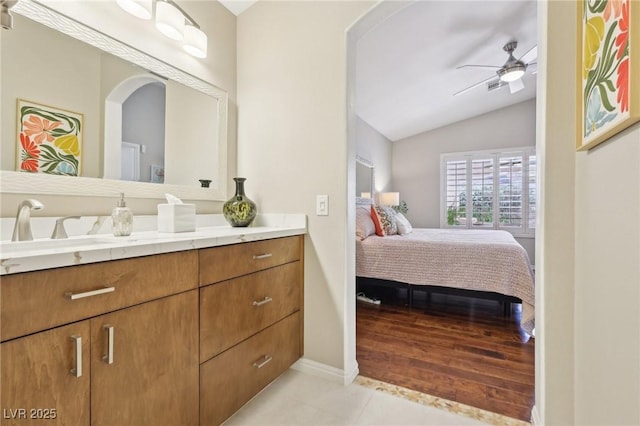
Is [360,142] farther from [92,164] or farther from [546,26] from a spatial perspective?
[92,164]

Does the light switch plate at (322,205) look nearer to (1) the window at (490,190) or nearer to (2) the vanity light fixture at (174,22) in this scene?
(2) the vanity light fixture at (174,22)

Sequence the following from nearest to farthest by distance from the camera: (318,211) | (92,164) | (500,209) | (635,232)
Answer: (635,232), (92,164), (318,211), (500,209)

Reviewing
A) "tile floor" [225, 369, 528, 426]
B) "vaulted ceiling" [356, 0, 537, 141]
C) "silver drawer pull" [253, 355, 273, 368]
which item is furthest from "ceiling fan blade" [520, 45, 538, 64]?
"silver drawer pull" [253, 355, 273, 368]

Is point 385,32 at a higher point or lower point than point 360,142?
higher

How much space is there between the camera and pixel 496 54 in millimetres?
3600

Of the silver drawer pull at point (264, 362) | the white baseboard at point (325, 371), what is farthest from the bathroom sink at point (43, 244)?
the white baseboard at point (325, 371)

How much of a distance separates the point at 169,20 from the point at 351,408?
7.48 feet

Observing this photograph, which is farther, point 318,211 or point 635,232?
point 318,211

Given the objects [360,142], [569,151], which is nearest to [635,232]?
[569,151]

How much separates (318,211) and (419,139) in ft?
16.4

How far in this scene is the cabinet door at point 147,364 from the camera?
0.91 meters

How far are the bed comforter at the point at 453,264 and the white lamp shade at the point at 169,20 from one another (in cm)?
241

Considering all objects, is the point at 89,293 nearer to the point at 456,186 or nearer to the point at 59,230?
the point at 59,230

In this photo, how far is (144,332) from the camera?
1021mm
